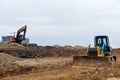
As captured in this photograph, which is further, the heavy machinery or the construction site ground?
the heavy machinery

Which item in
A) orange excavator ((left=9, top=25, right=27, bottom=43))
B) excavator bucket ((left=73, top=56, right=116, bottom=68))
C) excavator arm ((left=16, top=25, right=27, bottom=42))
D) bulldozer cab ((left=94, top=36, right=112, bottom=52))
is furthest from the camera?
orange excavator ((left=9, top=25, right=27, bottom=43))

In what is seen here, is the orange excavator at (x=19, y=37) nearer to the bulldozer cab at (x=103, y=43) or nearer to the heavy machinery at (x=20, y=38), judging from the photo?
the heavy machinery at (x=20, y=38)

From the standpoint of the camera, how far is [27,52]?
43.7 meters

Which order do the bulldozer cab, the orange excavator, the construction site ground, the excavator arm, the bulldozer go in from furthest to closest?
the orange excavator → the excavator arm → the bulldozer cab → the bulldozer → the construction site ground

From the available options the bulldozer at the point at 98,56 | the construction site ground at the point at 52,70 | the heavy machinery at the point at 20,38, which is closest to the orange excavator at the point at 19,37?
the heavy machinery at the point at 20,38

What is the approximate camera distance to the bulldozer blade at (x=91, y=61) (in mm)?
25953

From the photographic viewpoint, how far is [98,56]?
86.8ft

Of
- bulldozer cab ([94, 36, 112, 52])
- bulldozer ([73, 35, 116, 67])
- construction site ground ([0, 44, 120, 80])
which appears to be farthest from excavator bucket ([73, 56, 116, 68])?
bulldozer cab ([94, 36, 112, 52])

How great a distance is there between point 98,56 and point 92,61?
0.52 m

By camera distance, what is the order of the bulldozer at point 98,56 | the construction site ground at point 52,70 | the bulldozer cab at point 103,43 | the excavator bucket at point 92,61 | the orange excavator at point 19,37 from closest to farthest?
the construction site ground at point 52,70 < the excavator bucket at point 92,61 < the bulldozer at point 98,56 < the bulldozer cab at point 103,43 < the orange excavator at point 19,37

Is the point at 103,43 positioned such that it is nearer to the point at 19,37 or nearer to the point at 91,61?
the point at 91,61

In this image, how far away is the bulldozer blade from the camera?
26.0 m

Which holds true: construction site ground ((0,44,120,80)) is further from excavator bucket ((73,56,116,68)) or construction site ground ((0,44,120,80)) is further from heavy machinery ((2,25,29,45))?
heavy machinery ((2,25,29,45))

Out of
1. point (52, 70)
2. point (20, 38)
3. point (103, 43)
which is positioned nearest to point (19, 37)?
point (20, 38)
